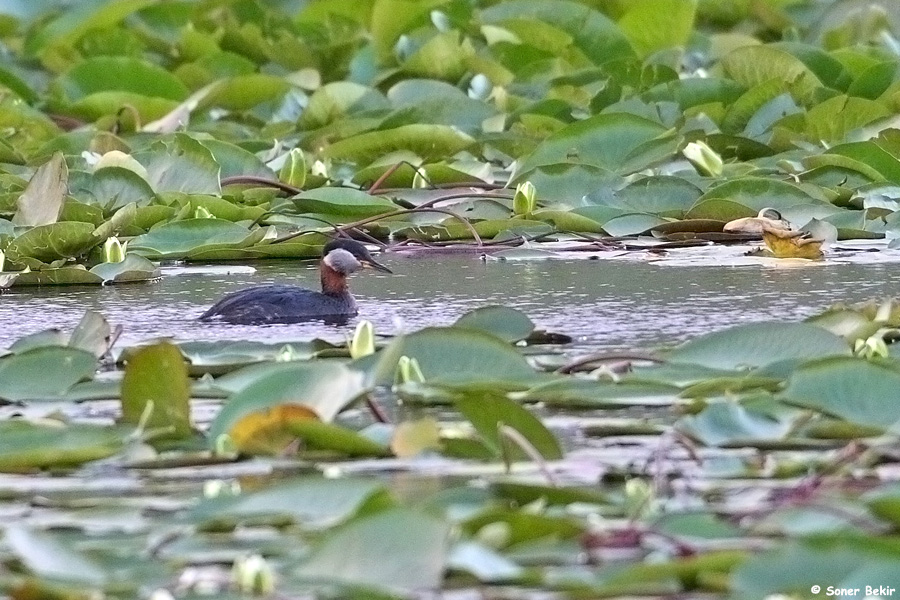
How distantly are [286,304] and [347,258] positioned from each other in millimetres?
565

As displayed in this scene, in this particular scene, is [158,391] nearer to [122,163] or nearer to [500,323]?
[500,323]

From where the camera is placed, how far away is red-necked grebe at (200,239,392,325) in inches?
185

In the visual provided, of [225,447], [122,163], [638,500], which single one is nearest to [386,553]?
[638,500]

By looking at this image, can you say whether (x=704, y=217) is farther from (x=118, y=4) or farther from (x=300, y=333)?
(x=118, y=4)

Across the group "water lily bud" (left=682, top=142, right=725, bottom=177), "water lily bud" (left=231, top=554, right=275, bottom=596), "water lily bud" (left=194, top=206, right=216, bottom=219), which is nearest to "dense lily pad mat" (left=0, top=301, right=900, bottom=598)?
"water lily bud" (left=231, top=554, right=275, bottom=596)

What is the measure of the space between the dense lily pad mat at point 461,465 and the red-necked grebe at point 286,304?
2.28ft

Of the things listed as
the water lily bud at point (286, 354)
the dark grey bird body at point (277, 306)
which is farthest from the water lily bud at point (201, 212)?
the water lily bud at point (286, 354)

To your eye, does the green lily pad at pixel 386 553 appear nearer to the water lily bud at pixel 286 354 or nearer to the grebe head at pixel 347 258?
the water lily bud at pixel 286 354

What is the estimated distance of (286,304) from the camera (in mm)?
4832

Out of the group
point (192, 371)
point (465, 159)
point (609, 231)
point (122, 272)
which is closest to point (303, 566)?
point (192, 371)

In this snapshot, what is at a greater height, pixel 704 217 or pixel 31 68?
pixel 31 68

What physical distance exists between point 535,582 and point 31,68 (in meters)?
8.95

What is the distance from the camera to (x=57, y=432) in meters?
3.13

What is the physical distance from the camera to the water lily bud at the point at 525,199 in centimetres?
628
